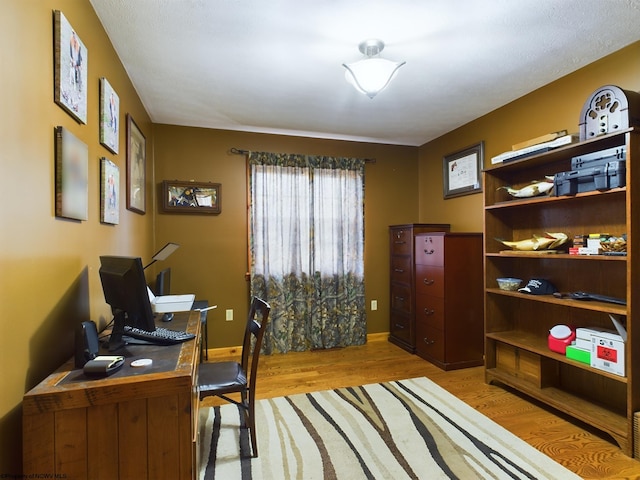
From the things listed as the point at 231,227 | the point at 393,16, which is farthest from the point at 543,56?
the point at 231,227

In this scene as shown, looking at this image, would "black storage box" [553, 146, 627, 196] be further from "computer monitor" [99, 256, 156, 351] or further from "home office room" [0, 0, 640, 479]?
"computer monitor" [99, 256, 156, 351]

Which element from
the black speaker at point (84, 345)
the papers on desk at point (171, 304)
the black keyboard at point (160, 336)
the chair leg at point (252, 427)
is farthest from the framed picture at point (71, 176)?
the chair leg at point (252, 427)

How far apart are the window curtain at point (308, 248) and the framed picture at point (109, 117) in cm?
167

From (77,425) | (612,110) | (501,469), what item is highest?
(612,110)

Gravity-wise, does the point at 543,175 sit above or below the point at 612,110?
below

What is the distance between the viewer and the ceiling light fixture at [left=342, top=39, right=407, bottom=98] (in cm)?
198

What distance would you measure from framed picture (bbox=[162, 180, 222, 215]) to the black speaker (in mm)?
2356

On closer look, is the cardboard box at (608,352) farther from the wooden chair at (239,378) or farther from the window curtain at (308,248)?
the window curtain at (308,248)

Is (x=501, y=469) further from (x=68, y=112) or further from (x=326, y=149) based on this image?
(x=326, y=149)

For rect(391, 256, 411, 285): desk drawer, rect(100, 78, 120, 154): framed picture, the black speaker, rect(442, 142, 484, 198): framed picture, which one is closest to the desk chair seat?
the black speaker

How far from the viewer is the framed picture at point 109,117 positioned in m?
1.77

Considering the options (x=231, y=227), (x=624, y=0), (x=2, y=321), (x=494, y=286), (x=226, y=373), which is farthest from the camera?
(x=231, y=227)

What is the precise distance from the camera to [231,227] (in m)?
3.64

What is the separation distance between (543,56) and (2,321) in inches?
121
